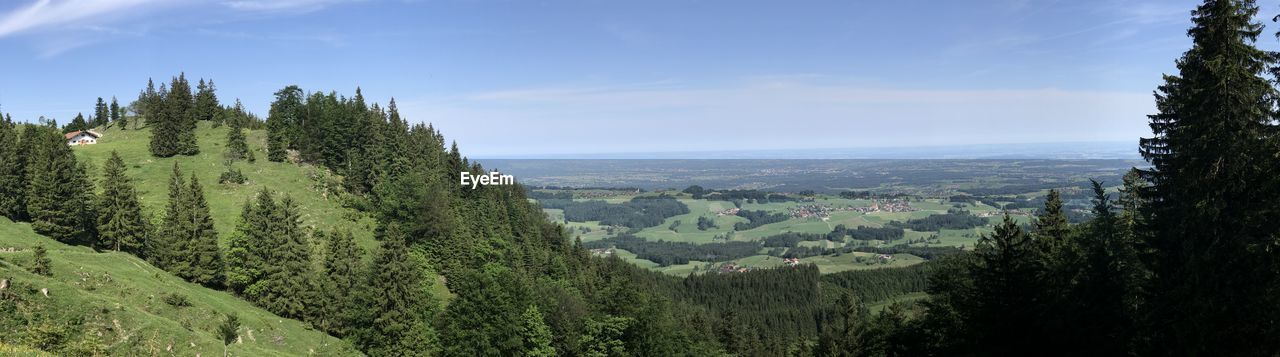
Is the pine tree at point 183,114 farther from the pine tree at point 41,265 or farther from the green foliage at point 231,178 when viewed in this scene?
the pine tree at point 41,265

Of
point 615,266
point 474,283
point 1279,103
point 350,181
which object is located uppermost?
point 1279,103

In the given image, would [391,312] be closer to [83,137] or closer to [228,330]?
[228,330]

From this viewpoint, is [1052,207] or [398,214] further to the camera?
[398,214]

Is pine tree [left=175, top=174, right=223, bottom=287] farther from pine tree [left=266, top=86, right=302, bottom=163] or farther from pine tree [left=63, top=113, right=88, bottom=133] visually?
pine tree [left=63, top=113, right=88, bottom=133]

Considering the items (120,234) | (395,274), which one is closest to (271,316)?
(395,274)

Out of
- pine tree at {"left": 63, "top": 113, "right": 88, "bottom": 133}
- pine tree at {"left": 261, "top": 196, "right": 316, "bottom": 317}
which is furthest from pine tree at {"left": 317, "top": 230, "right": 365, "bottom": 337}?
pine tree at {"left": 63, "top": 113, "right": 88, "bottom": 133}

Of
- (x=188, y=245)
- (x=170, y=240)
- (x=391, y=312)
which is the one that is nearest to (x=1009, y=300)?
(x=391, y=312)

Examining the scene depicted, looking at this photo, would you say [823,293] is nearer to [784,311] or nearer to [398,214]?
[784,311]
